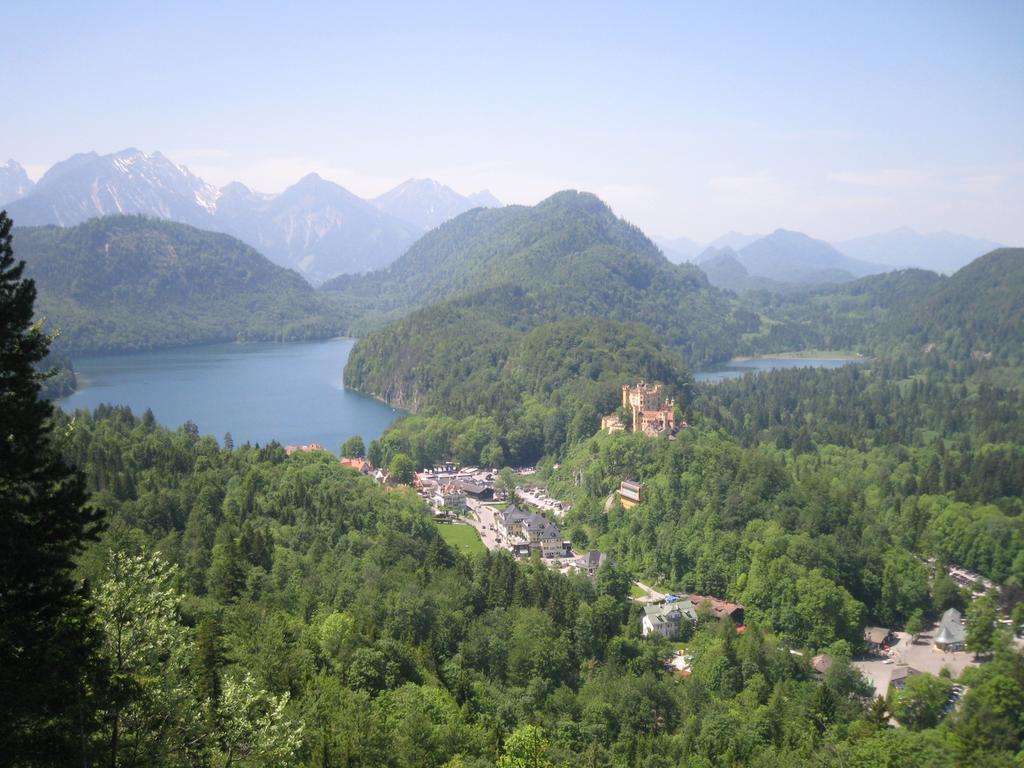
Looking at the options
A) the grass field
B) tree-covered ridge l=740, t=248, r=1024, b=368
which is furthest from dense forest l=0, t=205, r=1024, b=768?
tree-covered ridge l=740, t=248, r=1024, b=368

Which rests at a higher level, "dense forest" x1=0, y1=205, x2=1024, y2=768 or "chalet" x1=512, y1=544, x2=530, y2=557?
"dense forest" x1=0, y1=205, x2=1024, y2=768

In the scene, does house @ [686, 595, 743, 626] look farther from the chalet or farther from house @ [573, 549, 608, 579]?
the chalet

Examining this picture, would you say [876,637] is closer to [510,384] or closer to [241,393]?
[510,384]

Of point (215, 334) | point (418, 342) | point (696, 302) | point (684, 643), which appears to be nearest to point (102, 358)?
point (215, 334)

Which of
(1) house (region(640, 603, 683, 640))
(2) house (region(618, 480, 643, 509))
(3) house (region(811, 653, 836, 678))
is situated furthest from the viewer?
(2) house (region(618, 480, 643, 509))

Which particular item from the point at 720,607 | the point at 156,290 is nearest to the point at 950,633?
the point at 720,607

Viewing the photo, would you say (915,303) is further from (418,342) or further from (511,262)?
(418,342)
